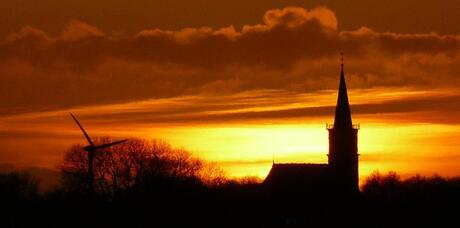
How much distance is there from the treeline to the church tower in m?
3.13

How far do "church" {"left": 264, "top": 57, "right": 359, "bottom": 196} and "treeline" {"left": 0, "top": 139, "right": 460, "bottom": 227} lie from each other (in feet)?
5.46

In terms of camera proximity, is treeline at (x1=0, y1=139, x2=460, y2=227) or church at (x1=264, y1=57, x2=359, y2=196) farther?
church at (x1=264, y1=57, x2=359, y2=196)

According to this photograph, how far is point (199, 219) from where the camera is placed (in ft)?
390

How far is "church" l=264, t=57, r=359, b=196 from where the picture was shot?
163125 millimetres

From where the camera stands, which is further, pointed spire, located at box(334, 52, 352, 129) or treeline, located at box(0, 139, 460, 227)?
pointed spire, located at box(334, 52, 352, 129)

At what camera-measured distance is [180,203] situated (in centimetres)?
12469

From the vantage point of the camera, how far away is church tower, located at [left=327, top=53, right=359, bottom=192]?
6437 inches

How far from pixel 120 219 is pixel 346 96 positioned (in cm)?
4811

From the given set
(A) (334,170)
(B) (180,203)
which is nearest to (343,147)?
(A) (334,170)

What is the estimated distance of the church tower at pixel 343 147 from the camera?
16350 cm

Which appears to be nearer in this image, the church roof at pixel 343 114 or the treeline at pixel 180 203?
the treeline at pixel 180 203

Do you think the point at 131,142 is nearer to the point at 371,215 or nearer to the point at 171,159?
the point at 171,159

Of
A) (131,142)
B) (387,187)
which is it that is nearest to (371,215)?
(131,142)

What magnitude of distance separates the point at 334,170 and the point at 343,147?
3016 millimetres
